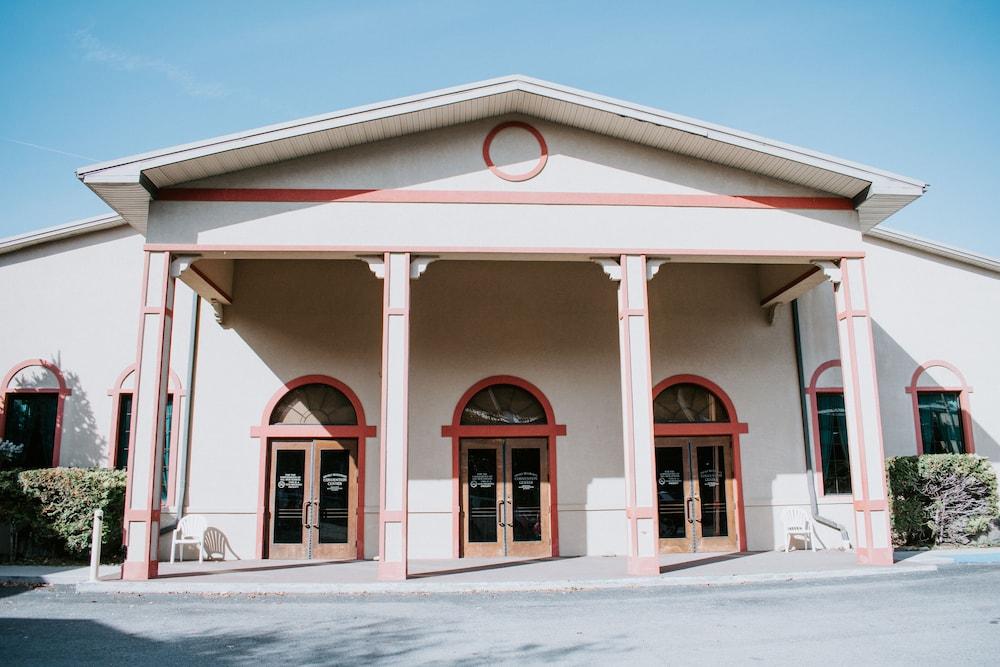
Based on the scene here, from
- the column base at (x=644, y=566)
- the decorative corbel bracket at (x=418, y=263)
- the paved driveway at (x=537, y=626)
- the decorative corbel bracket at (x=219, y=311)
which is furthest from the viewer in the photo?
the decorative corbel bracket at (x=219, y=311)

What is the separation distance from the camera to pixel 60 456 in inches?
573

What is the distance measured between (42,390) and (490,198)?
29.9ft

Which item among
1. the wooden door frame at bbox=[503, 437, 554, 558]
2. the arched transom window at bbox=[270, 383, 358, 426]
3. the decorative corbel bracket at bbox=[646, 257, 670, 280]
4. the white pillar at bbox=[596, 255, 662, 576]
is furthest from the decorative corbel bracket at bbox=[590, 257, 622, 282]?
the arched transom window at bbox=[270, 383, 358, 426]

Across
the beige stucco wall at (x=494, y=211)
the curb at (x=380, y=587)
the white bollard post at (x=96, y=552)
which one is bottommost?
the curb at (x=380, y=587)

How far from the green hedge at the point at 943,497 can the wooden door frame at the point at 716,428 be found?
102 inches

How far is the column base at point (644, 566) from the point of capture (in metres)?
11.3

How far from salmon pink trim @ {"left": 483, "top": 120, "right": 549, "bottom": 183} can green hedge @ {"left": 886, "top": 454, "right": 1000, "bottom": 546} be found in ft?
27.2

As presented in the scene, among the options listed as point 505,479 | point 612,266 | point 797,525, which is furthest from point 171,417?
point 797,525

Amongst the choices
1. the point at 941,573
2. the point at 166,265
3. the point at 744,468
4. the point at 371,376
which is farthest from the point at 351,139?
the point at 941,573

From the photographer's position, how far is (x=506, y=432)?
1493 cm

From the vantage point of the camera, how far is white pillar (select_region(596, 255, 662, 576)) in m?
11.4

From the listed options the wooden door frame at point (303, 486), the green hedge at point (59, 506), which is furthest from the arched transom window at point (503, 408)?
the green hedge at point (59, 506)

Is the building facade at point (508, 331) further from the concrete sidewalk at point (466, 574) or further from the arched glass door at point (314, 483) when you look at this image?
the concrete sidewalk at point (466, 574)

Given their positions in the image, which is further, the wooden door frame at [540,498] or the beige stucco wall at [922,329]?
the beige stucco wall at [922,329]
